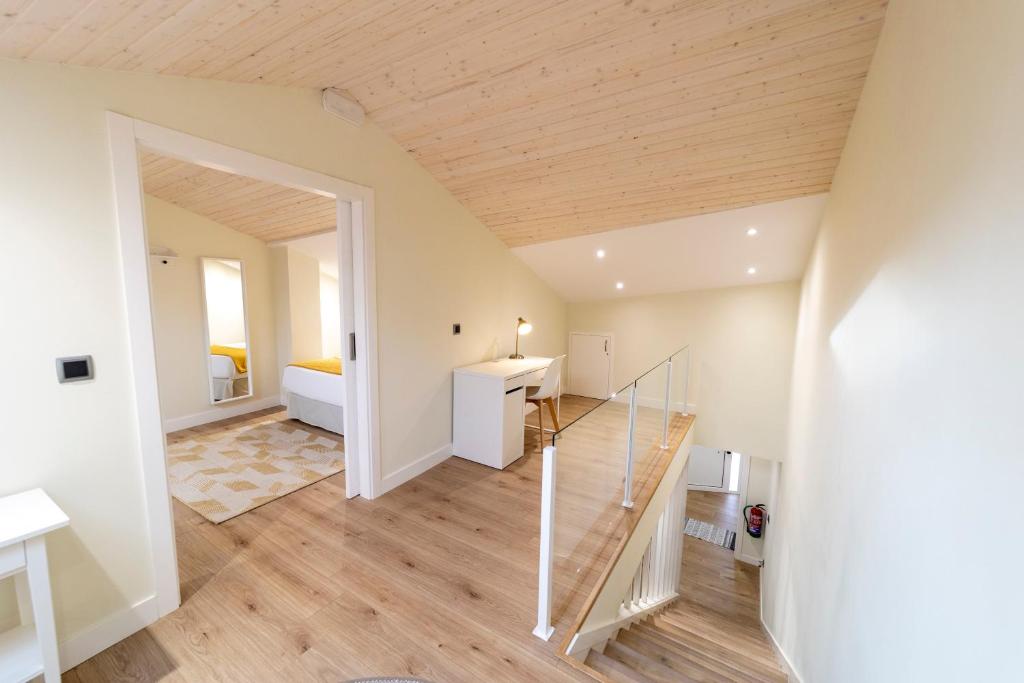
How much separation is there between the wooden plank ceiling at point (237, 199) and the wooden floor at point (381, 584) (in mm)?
2493

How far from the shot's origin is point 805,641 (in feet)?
7.38

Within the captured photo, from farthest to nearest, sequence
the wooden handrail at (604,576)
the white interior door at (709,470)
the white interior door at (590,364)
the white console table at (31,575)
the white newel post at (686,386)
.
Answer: the white interior door at (709,470)
the white interior door at (590,364)
the white newel post at (686,386)
the wooden handrail at (604,576)
the white console table at (31,575)

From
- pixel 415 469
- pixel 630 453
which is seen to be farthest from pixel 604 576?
pixel 415 469

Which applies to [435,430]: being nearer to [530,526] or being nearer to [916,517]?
[530,526]

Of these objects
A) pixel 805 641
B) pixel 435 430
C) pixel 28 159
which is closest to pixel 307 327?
pixel 435 430

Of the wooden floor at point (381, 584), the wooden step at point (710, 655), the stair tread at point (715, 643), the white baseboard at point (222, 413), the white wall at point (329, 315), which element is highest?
the white wall at point (329, 315)

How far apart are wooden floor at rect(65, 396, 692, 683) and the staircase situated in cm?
53

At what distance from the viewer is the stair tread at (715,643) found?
A: 3291 millimetres

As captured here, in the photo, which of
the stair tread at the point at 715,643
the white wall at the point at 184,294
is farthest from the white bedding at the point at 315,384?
the stair tread at the point at 715,643

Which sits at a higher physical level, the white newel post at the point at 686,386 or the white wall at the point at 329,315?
the white wall at the point at 329,315

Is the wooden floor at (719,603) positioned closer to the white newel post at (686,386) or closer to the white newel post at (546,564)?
the white newel post at (546,564)

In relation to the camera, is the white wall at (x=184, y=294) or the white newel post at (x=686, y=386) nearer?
the white wall at (x=184, y=294)

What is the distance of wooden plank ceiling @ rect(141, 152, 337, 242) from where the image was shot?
10.7 feet

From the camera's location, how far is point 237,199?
3.75 metres
